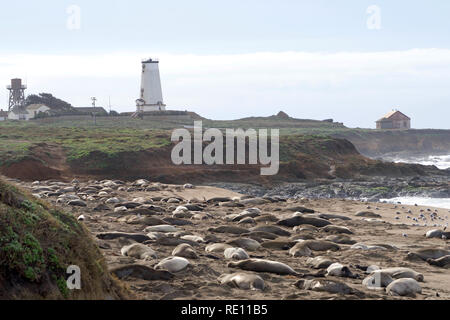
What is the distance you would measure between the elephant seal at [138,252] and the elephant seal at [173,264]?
28.9 inches

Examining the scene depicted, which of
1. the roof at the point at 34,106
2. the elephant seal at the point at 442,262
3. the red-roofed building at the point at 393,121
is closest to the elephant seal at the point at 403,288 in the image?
the elephant seal at the point at 442,262

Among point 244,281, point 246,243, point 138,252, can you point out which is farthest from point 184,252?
point 244,281

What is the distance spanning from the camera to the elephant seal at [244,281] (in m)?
9.27

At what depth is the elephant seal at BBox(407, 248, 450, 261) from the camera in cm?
1289

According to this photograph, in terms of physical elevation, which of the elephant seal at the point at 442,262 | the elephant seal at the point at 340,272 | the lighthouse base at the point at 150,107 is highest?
the lighthouse base at the point at 150,107

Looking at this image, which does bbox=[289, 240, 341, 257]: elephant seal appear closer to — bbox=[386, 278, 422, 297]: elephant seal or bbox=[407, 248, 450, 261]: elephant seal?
bbox=[407, 248, 450, 261]: elephant seal

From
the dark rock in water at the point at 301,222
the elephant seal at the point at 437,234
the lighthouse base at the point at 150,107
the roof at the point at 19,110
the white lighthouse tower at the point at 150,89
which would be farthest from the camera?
the lighthouse base at the point at 150,107

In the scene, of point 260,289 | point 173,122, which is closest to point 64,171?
point 260,289

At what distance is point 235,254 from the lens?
37.6 feet

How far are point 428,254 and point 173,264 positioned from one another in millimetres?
5905

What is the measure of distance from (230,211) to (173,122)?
63132 mm

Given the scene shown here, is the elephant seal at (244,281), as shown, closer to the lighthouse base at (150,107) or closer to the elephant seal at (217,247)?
the elephant seal at (217,247)

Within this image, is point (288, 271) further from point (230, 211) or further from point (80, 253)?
point (230, 211)

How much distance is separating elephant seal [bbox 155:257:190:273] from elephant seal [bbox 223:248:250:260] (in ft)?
4.44
